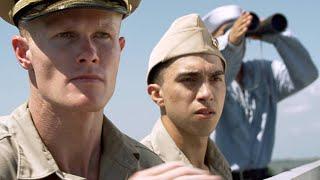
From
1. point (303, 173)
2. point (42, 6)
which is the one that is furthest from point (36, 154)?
point (303, 173)

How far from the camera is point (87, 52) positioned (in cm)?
145

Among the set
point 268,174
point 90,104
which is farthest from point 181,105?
point 268,174

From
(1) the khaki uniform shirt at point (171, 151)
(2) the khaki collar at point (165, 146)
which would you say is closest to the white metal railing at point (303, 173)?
(1) the khaki uniform shirt at point (171, 151)

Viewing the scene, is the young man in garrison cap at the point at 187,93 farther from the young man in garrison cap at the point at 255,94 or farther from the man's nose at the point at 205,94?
the young man in garrison cap at the point at 255,94

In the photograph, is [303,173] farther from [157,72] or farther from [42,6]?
[42,6]

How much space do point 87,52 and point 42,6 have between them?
0.18 meters

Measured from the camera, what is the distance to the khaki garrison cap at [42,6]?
1.49 m

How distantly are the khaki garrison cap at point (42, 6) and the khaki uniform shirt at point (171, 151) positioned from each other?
2.78 ft

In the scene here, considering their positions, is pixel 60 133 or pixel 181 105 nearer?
pixel 60 133

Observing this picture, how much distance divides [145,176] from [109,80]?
275 mm

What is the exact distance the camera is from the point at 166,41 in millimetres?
2508

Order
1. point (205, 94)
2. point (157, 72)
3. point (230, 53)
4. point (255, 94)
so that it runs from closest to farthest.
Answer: point (205, 94), point (157, 72), point (230, 53), point (255, 94)

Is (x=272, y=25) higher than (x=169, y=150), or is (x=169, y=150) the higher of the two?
(x=169, y=150)

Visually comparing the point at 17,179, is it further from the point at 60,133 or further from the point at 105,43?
the point at 105,43
